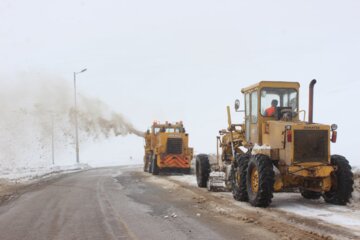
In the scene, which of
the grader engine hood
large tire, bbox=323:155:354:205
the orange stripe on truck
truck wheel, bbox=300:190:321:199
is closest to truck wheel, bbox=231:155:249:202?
the grader engine hood

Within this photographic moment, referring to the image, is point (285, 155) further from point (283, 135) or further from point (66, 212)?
point (66, 212)

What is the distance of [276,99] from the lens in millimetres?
12914

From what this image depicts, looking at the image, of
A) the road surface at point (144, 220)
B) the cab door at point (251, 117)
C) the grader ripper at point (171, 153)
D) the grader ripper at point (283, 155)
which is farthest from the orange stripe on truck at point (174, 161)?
the cab door at point (251, 117)

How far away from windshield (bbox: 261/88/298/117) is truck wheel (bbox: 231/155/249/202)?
139 centimetres

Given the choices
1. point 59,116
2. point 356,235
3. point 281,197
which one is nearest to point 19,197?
Answer: point 281,197

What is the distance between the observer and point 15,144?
1729 inches

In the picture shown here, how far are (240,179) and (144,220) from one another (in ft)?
11.9

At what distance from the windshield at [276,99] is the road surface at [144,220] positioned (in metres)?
2.77

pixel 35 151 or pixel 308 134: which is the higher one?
pixel 308 134

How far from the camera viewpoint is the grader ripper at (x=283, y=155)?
11.1 metres

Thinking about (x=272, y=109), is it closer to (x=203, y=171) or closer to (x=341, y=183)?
(x=341, y=183)

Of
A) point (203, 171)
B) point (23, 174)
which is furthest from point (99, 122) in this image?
point (203, 171)

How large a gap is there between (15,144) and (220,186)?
3311cm

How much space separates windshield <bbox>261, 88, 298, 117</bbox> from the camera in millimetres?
12828
